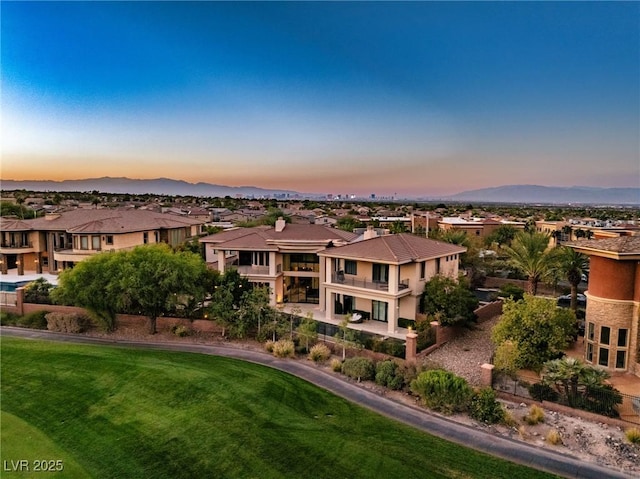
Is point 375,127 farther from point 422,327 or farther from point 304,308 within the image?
point 422,327

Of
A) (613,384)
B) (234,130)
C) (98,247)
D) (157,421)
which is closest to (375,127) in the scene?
(234,130)

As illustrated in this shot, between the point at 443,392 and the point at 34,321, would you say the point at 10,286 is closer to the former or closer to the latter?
the point at 34,321

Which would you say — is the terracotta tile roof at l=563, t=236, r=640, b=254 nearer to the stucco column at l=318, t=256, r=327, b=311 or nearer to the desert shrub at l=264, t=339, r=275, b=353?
the stucco column at l=318, t=256, r=327, b=311

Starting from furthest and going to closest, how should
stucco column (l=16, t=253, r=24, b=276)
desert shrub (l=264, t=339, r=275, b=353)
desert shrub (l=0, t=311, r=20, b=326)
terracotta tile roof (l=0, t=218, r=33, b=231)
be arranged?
1. stucco column (l=16, t=253, r=24, b=276)
2. terracotta tile roof (l=0, t=218, r=33, b=231)
3. desert shrub (l=0, t=311, r=20, b=326)
4. desert shrub (l=264, t=339, r=275, b=353)

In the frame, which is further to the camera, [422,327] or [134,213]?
[134,213]

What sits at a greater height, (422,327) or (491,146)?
→ (491,146)

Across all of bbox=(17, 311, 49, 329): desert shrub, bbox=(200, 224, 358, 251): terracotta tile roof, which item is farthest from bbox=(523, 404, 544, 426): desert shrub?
bbox=(17, 311, 49, 329): desert shrub

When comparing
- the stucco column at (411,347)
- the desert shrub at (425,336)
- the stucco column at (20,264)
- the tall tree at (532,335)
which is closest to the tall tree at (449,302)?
the desert shrub at (425,336)
